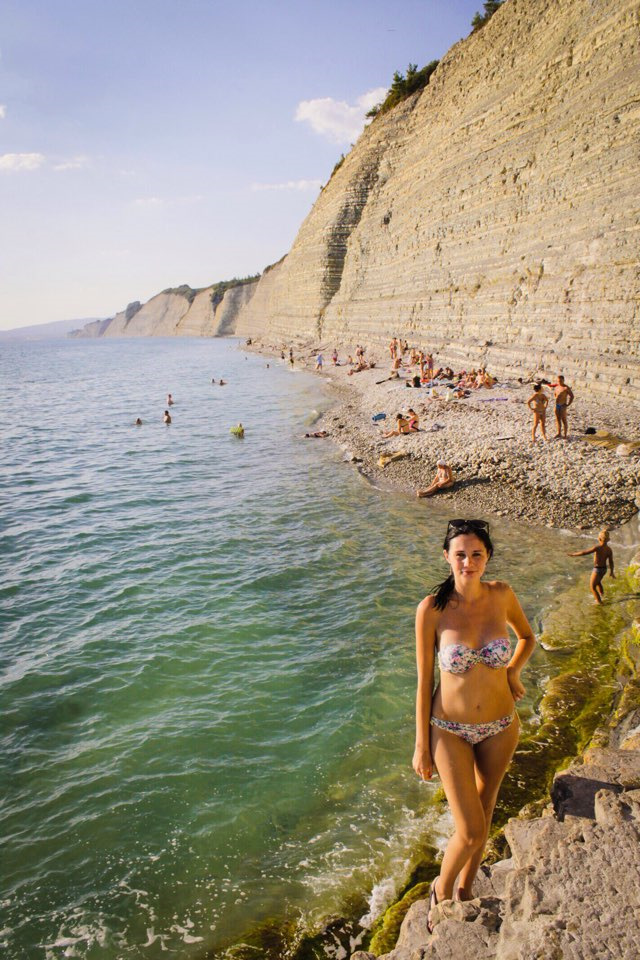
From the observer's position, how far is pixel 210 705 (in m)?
7.18

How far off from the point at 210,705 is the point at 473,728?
16.4ft

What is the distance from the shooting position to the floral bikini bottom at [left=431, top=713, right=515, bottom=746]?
3.05 meters

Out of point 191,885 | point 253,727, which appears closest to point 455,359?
point 253,727

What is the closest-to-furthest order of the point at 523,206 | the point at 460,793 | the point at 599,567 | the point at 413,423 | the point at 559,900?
the point at 559,900
the point at 460,793
the point at 599,567
the point at 413,423
the point at 523,206

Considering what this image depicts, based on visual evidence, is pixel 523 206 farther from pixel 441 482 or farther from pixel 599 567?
pixel 599 567

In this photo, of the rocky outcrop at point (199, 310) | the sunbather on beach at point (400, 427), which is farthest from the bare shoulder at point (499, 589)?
the rocky outcrop at point (199, 310)

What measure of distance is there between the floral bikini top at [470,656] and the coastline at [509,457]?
9538 millimetres

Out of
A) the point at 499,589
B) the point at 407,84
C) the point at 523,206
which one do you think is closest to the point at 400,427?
the point at 523,206

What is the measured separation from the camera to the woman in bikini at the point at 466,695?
119 inches

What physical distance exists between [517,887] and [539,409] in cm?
1376

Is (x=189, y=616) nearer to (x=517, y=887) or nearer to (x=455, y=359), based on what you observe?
(x=517, y=887)

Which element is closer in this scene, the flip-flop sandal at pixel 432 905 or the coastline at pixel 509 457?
the flip-flop sandal at pixel 432 905

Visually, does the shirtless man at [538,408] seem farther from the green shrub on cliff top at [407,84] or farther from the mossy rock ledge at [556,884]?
the green shrub on cliff top at [407,84]

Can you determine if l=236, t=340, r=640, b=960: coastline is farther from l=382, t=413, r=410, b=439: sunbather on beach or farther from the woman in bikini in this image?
l=382, t=413, r=410, b=439: sunbather on beach
